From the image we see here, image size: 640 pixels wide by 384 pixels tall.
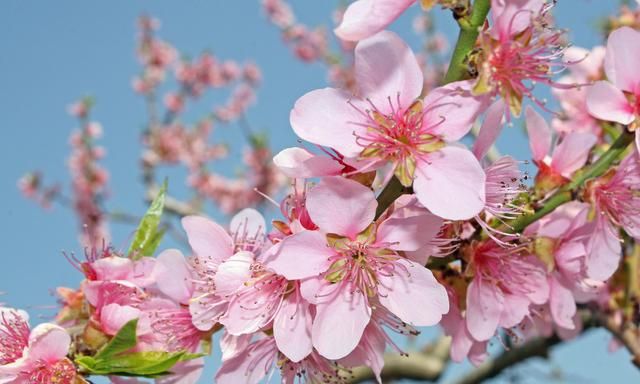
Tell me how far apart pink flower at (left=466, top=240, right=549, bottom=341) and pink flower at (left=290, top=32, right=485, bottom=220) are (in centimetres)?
33

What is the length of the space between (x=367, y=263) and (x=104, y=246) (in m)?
0.74

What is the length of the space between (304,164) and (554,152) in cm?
72

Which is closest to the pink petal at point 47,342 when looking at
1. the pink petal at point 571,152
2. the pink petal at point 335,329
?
the pink petal at point 335,329

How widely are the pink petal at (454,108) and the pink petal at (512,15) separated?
13 centimetres

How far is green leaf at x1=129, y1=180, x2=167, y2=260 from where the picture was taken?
1.72 meters

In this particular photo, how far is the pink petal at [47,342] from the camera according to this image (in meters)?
1.43

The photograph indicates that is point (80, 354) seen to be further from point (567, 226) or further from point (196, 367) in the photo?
point (567, 226)

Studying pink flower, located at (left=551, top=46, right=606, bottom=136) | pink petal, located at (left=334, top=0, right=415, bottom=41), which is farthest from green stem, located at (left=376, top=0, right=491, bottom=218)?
pink flower, located at (left=551, top=46, right=606, bottom=136)

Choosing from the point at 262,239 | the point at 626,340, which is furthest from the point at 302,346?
the point at 626,340

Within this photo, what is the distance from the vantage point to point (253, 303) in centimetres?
135

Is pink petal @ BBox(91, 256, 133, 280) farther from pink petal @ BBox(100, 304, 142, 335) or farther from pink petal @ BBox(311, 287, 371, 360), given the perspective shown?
pink petal @ BBox(311, 287, 371, 360)

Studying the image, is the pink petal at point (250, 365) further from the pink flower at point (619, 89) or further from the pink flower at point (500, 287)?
the pink flower at point (619, 89)

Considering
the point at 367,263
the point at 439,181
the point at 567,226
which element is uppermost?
the point at 439,181

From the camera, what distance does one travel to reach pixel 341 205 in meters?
1.22
